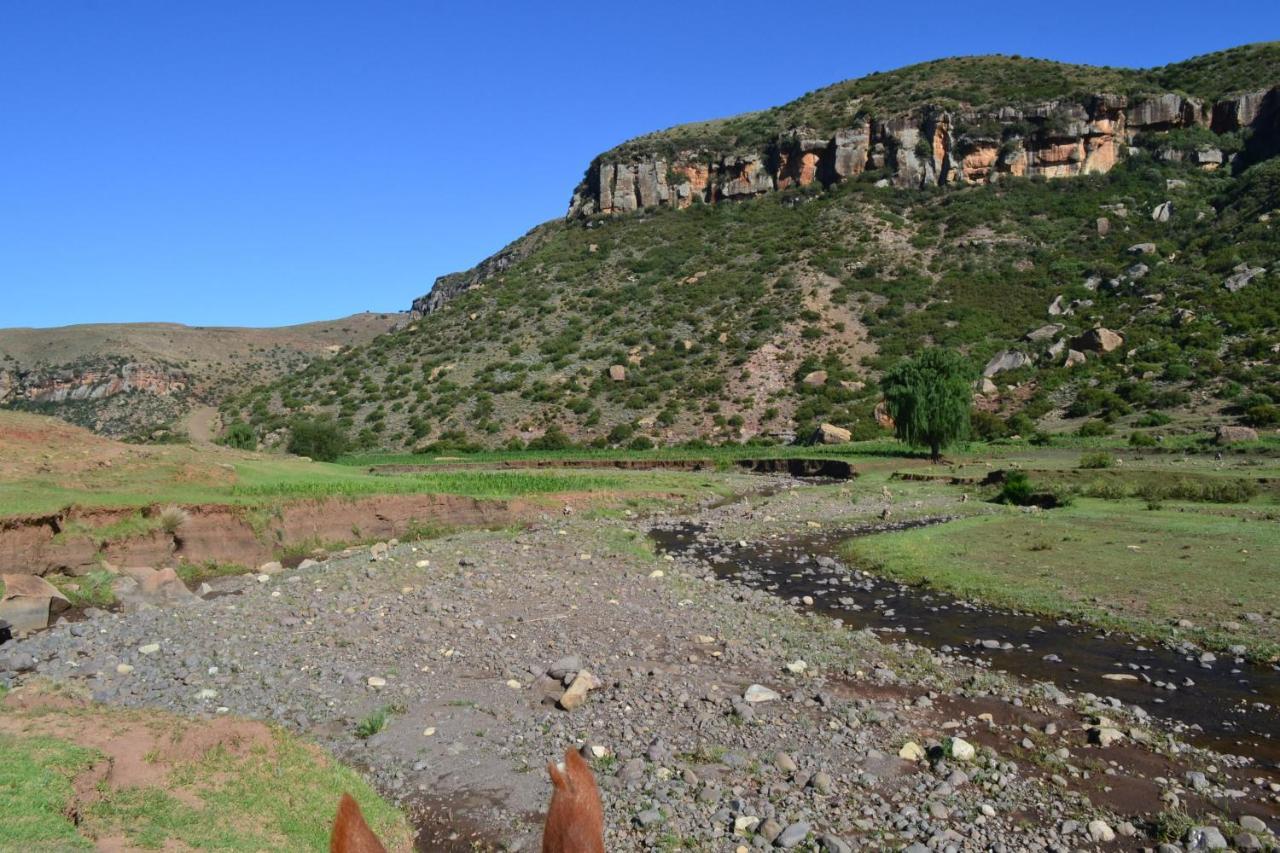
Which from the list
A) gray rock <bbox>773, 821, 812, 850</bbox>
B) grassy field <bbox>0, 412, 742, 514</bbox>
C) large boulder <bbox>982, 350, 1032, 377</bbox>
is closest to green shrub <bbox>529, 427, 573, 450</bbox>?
grassy field <bbox>0, 412, 742, 514</bbox>

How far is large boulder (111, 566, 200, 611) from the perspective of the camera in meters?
15.4

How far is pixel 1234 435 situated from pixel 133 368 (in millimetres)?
102057

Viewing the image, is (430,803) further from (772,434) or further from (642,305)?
→ (642,305)

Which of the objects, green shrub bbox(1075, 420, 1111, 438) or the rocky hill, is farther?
the rocky hill

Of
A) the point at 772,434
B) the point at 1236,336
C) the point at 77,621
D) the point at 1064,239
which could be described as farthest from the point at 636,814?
the point at 1064,239

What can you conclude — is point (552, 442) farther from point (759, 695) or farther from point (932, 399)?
point (759, 695)

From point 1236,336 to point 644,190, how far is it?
59.7m

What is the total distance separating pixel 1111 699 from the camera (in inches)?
391

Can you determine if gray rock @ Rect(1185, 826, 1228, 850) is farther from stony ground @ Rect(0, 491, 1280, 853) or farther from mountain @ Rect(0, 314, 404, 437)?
mountain @ Rect(0, 314, 404, 437)

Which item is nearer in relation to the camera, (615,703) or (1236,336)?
(615,703)

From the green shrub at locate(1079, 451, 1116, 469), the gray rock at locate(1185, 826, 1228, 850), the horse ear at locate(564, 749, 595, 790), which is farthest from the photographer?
the green shrub at locate(1079, 451, 1116, 469)

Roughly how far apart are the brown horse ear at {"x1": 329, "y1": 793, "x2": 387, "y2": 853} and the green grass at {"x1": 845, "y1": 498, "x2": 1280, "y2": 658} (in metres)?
13.6

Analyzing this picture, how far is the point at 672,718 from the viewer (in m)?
9.62

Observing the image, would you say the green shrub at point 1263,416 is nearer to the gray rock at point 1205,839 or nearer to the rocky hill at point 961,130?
the gray rock at point 1205,839
